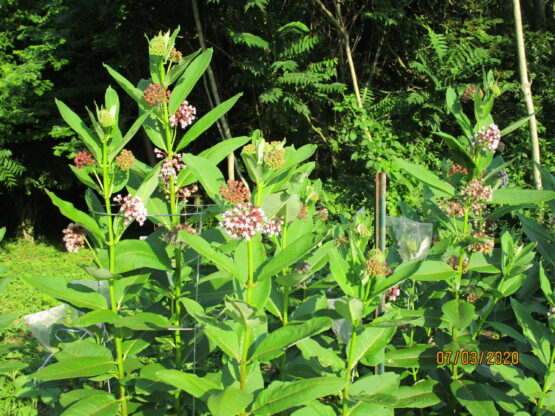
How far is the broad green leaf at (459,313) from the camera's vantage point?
1975 millimetres

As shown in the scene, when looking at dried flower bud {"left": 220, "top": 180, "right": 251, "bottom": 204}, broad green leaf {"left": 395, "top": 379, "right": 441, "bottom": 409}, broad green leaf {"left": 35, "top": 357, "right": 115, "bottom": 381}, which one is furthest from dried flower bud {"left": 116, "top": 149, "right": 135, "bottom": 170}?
broad green leaf {"left": 395, "top": 379, "right": 441, "bottom": 409}

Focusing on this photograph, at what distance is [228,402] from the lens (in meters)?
1.47

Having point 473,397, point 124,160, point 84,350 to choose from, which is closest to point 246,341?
point 84,350

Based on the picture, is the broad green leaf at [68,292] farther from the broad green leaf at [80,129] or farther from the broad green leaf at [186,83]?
the broad green leaf at [186,83]

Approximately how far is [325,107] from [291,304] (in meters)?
7.57

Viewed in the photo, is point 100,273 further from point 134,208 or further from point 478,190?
point 478,190

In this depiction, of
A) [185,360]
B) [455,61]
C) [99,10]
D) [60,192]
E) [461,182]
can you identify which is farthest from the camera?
[60,192]

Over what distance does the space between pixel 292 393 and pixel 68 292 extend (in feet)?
3.04

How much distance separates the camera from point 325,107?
950cm

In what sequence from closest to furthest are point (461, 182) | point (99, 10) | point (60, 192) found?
1. point (461, 182)
2. point (99, 10)
3. point (60, 192)

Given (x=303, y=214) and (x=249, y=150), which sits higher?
(x=249, y=150)

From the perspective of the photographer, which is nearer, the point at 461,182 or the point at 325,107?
the point at 461,182

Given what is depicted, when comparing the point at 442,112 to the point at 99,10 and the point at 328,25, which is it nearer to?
the point at 328,25

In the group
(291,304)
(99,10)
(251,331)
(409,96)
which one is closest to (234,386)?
(251,331)
